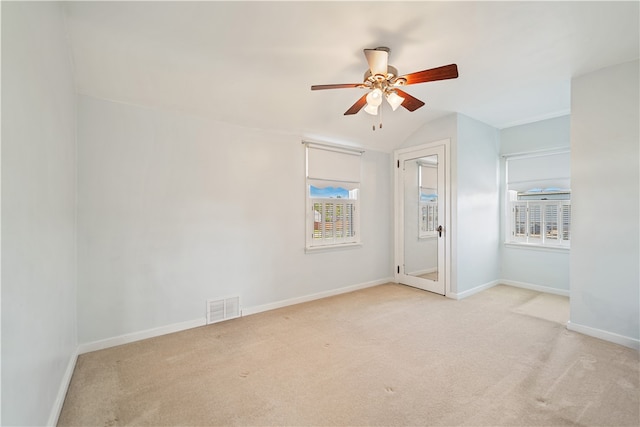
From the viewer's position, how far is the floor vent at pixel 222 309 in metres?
3.13

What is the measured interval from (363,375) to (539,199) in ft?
13.5

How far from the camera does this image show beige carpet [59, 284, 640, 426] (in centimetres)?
173

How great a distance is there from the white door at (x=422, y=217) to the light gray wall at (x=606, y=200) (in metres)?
1.44

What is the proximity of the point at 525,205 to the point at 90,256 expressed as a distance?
5.80 m

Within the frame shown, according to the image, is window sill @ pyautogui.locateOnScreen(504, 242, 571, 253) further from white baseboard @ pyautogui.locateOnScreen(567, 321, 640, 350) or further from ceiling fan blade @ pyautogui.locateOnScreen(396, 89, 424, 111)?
ceiling fan blade @ pyautogui.locateOnScreen(396, 89, 424, 111)

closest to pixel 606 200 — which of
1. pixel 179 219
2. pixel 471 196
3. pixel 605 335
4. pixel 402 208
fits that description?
pixel 605 335

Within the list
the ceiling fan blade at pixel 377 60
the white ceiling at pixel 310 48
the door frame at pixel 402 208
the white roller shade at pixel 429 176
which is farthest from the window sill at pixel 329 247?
the ceiling fan blade at pixel 377 60

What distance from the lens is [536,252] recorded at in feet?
14.4

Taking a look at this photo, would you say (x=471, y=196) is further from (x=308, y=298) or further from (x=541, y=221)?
(x=308, y=298)

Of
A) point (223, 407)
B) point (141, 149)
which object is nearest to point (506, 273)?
point (223, 407)

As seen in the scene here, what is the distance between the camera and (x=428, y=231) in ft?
14.3

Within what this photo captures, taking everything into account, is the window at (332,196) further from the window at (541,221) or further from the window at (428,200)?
the window at (541,221)

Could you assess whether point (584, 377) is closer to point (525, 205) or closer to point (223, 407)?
point (223, 407)

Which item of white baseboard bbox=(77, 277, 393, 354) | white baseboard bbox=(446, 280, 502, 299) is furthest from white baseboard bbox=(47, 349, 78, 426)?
white baseboard bbox=(446, 280, 502, 299)
